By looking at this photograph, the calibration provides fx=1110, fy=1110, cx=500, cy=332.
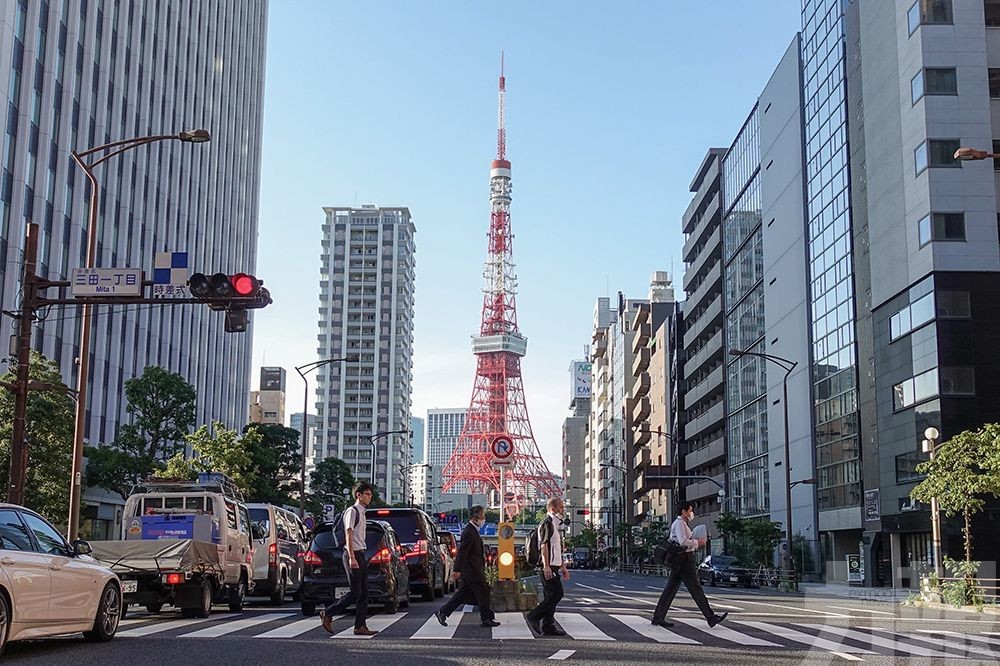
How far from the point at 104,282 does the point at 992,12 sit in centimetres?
3948

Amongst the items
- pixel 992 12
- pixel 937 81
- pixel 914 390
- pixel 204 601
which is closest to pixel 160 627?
pixel 204 601

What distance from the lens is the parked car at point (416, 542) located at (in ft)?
73.1

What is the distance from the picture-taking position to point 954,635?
1483cm

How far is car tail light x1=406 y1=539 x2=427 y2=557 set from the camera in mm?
22266

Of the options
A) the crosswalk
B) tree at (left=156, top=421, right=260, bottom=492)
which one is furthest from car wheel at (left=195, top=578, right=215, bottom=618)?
tree at (left=156, top=421, right=260, bottom=492)

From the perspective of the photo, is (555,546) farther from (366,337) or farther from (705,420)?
(366,337)

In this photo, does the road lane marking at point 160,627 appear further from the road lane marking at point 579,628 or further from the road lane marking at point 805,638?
the road lane marking at point 805,638

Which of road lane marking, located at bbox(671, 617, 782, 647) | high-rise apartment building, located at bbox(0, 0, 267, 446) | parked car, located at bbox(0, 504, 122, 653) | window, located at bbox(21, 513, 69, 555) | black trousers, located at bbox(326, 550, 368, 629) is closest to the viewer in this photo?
parked car, located at bbox(0, 504, 122, 653)

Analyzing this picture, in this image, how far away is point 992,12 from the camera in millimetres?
44875

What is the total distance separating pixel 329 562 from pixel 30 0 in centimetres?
3406

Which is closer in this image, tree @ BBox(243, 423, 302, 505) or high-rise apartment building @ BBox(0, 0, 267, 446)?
high-rise apartment building @ BBox(0, 0, 267, 446)

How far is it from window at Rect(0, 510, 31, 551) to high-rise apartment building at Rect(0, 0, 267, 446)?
33202mm

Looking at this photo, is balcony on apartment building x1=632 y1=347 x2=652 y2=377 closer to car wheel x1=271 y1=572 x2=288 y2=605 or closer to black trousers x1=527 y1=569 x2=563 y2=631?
car wheel x1=271 y1=572 x2=288 y2=605

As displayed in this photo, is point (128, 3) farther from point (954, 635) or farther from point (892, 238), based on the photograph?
point (954, 635)
